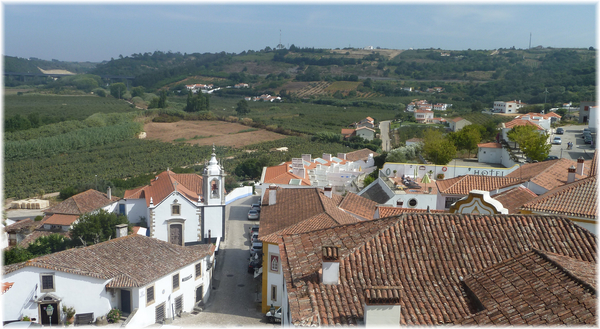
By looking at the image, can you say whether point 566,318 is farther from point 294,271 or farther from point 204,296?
point 204,296

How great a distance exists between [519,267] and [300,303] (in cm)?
381

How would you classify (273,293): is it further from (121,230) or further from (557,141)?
(557,141)

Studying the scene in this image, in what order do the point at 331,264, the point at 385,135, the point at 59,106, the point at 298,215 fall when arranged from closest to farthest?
the point at 331,264 → the point at 298,215 → the point at 385,135 → the point at 59,106

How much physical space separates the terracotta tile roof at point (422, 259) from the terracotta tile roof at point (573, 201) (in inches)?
148

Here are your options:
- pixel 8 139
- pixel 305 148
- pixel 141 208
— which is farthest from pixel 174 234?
pixel 8 139

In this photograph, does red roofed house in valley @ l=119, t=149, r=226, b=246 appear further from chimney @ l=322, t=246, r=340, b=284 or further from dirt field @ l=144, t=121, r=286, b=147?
dirt field @ l=144, t=121, r=286, b=147

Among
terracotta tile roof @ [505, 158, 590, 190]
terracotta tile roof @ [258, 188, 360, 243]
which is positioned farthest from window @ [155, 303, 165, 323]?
terracotta tile roof @ [505, 158, 590, 190]

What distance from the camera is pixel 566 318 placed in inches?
273

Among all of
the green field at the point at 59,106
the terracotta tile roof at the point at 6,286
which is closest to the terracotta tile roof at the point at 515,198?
the terracotta tile roof at the point at 6,286

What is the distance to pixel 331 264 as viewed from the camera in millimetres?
9031

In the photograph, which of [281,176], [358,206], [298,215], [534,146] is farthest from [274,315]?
[534,146]

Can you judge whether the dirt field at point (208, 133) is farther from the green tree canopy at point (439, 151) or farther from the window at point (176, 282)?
the window at point (176, 282)

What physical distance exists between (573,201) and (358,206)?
35.8ft

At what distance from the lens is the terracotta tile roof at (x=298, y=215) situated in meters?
17.8
